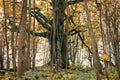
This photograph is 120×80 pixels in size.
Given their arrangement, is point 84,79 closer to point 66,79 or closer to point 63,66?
point 66,79

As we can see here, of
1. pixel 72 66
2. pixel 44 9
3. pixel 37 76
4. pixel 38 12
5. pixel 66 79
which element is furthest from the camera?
pixel 44 9

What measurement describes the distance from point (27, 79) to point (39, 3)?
37.2 ft

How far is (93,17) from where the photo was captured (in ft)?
71.6

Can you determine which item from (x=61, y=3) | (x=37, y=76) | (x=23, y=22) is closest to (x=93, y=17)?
(x=61, y=3)

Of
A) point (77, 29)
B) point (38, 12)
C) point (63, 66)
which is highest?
point (38, 12)

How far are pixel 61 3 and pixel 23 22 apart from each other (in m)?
10.6

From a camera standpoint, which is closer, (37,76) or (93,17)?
(37,76)

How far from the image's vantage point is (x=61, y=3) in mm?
18969

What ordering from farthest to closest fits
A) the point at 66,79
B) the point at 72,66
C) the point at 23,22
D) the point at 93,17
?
1. the point at 93,17
2. the point at 72,66
3. the point at 66,79
4. the point at 23,22

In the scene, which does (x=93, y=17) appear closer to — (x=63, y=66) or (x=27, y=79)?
(x=63, y=66)

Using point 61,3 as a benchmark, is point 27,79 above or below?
below

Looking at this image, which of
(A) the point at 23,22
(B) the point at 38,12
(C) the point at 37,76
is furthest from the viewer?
(B) the point at 38,12

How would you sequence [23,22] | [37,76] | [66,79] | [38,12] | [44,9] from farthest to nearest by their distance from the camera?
[44,9]
[38,12]
[37,76]
[66,79]
[23,22]

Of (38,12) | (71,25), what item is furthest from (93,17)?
(38,12)
